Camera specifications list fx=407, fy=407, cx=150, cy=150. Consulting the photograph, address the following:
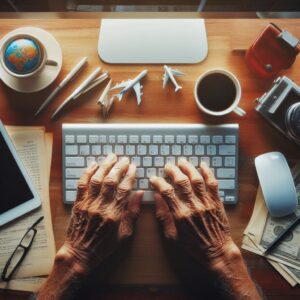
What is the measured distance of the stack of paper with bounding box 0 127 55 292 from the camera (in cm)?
92

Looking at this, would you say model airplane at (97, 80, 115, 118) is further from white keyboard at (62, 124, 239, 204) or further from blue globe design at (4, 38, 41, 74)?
blue globe design at (4, 38, 41, 74)

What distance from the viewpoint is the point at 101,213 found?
2.83 feet

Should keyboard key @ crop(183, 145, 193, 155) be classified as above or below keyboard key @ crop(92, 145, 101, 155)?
above

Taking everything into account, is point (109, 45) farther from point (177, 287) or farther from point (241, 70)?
point (177, 287)

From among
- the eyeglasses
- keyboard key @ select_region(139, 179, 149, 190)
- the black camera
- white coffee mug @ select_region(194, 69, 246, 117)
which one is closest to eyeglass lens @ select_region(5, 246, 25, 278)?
the eyeglasses

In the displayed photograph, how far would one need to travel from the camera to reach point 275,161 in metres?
0.90

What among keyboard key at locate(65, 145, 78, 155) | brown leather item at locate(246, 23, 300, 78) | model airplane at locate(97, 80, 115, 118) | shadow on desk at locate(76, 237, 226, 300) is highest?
brown leather item at locate(246, 23, 300, 78)

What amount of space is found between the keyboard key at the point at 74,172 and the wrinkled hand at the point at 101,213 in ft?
0.08

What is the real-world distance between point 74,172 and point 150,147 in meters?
0.18

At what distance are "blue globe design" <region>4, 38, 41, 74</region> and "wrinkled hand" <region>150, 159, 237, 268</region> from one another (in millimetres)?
354

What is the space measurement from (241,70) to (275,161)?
223 mm

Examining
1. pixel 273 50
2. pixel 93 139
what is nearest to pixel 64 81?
pixel 93 139

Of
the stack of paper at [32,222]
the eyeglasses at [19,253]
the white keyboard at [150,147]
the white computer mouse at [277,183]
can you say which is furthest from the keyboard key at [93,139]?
the white computer mouse at [277,183]

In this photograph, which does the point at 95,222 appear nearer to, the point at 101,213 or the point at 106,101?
the point at 101,213
